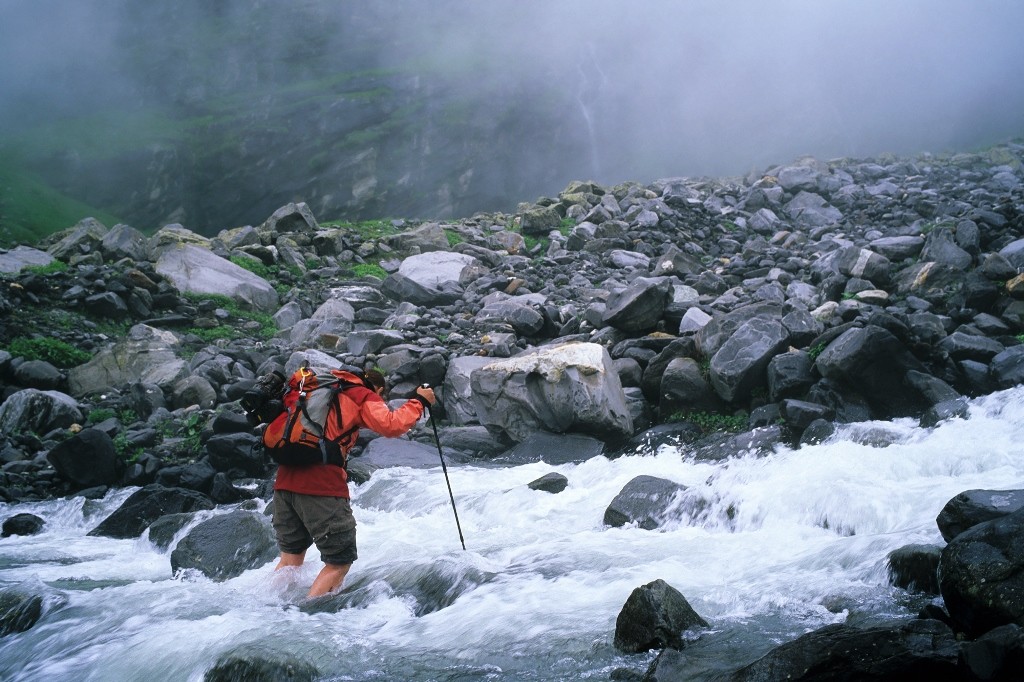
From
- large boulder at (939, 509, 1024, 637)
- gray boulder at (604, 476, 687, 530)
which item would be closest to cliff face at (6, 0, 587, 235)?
gray boulder at (604, 476, 687, 530)

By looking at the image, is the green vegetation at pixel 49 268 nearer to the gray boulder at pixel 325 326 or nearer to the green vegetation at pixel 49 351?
the green vegetation at pixel 49 351

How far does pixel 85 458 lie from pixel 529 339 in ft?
27.2

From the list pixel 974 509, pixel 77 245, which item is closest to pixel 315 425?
pixel 974 509

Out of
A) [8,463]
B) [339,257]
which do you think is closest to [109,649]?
[8,463]

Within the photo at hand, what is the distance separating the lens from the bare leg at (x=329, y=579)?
20.8 ft

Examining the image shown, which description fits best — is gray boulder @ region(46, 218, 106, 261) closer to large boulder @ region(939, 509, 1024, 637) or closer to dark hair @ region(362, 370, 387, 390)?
dark hair @ region(362, 370, 387, 390)

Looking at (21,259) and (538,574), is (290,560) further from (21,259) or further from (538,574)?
(21,259)

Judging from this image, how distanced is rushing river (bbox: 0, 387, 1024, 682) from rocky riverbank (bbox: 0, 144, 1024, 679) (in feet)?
2.28

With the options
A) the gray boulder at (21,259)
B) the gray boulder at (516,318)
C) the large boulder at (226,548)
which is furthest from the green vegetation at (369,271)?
the large boulder at (226,548)

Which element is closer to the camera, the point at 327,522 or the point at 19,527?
the point at 327,522

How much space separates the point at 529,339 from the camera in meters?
14.8

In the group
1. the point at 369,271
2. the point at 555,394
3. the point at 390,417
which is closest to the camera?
the point at 390,417

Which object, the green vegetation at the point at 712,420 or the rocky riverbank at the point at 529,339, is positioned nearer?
the rocky riverbank at the point at 529,339

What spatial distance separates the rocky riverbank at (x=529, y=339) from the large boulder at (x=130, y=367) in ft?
0.15
